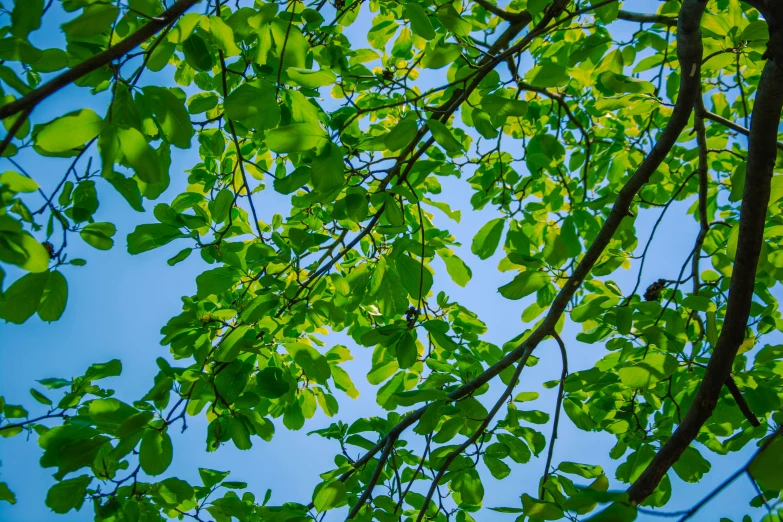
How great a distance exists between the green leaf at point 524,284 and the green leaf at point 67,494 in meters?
1.48

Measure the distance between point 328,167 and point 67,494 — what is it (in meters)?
1.25

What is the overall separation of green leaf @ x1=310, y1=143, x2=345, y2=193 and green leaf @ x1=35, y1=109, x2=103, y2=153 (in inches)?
20.3

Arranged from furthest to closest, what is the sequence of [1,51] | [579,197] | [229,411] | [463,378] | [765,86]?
[579,197] < [463,378] < [229,411] < [765,86] < [1,51]

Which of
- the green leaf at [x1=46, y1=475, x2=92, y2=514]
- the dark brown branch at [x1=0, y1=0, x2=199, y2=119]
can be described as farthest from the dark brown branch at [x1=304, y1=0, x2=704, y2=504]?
the dark brown branch at [x1=0, y1=0, x2=199, y2=119]

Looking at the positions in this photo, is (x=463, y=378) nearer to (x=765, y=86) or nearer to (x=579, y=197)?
(x=765, y=86)

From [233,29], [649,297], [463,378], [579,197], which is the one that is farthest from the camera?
[579,197]

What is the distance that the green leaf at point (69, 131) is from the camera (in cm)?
111

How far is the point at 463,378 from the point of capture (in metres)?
2.08

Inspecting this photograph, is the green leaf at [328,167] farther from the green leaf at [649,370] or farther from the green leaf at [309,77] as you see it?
the green leaf at [649,370]

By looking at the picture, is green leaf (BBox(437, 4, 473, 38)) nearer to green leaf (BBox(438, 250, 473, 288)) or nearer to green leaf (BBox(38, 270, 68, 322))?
green leaf (BBox(438, 250, 473, 288))

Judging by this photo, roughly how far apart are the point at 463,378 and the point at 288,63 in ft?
4.24

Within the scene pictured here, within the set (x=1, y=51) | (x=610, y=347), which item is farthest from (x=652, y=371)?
(x=1, y=51)

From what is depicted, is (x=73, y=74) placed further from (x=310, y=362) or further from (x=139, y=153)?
(x=310, y=362)

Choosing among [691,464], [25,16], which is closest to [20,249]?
[25,16]
